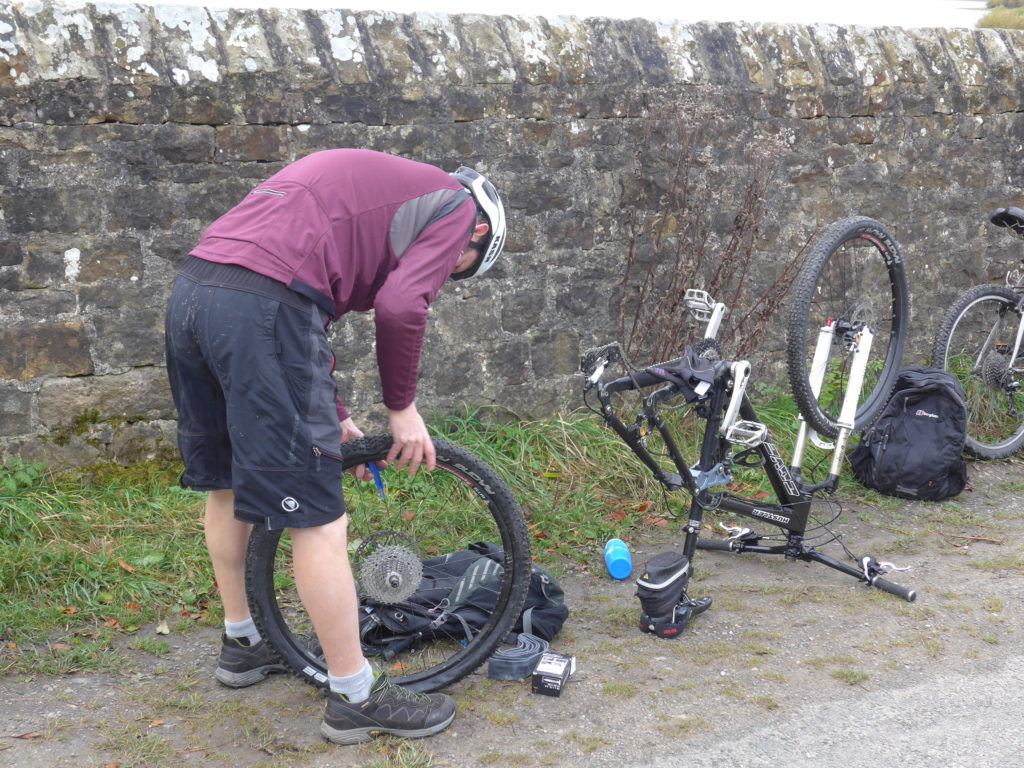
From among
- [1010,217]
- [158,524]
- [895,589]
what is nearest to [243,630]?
[158,524]

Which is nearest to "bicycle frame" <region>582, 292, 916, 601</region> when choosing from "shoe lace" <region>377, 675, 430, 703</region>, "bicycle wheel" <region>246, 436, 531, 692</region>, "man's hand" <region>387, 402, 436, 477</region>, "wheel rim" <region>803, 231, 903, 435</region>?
"bicycle wheel" <region>246, 436, 531, 692</region>

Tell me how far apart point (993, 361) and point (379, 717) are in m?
4.64

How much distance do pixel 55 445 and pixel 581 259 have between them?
2.72m

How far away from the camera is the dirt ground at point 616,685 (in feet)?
9.70

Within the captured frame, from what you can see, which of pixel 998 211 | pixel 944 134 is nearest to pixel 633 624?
pixel 998 211

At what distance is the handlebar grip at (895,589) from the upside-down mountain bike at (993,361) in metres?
2.07

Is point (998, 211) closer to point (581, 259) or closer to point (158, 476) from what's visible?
point (581, 259)

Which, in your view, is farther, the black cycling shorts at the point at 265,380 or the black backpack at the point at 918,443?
the black backpack at the point at 918,443

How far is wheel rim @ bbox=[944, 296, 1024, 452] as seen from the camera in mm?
6023

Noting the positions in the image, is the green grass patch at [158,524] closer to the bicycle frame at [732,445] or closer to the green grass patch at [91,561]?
the green grass patch at [91,561]

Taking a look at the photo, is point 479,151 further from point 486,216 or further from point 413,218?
point 413,218

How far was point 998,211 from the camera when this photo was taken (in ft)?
19.4

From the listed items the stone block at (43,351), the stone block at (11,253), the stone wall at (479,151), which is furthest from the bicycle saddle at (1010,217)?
the stone block at (11,253)

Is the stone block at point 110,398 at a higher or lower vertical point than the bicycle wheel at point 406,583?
higher
